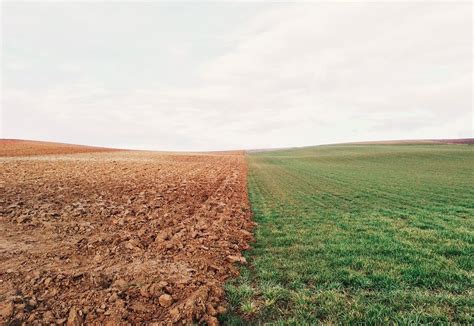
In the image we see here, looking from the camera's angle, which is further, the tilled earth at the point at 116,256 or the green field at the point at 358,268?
the tilled earth at the point at 116,256

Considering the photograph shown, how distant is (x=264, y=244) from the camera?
27.8ft

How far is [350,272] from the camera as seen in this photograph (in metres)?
6.07

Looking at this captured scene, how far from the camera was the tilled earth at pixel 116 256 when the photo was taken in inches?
190

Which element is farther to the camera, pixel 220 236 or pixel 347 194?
pixel 347 194

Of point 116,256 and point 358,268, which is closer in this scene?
point 358,268

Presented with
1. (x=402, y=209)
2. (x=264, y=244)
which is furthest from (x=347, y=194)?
(x=264, y=244)

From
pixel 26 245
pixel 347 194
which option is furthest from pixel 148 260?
pixel 347 194

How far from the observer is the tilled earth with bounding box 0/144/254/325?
15.8 feet

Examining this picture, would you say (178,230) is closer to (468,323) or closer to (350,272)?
(350,272)

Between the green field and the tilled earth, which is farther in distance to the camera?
the tilled earth

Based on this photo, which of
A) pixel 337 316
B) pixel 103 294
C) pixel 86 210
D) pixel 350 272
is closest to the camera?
pixel 337 316

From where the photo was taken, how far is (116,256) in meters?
7.19

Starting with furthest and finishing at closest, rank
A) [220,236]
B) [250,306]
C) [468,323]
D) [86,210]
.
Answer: [86,210]
[220,236]
[250,306]
[468,323]

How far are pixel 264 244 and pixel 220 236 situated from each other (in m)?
1.40
